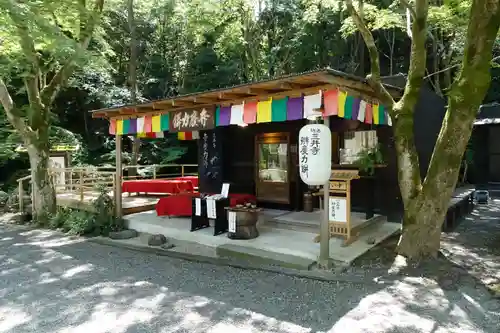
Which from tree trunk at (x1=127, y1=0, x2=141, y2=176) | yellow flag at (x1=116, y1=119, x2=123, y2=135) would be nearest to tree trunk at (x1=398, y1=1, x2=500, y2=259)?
yellow flag at (x1=116, y1=119, x2=123, y2=135)

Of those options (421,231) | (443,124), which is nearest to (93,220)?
(421,231)

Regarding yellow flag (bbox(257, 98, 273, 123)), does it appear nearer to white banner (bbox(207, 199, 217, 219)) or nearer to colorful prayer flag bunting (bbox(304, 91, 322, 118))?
colorful prayer flag bunting (bbox(304, 91, 322, 118))

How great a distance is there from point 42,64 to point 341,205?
9147mm

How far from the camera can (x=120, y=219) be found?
28.3 ft

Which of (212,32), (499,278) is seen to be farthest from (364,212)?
(212,32)

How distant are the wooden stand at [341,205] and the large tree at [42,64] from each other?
19.9ft

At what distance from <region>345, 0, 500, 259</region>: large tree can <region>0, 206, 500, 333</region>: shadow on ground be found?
0.67 meters

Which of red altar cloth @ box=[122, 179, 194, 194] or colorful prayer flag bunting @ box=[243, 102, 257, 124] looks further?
red altar cloth @ box=[122, 179, 194, 194]

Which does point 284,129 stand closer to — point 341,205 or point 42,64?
point 341,205

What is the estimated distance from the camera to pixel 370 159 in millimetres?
7570

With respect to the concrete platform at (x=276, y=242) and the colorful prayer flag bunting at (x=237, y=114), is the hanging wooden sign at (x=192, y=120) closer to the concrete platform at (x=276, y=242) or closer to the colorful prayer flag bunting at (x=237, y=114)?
the colorful prayer flag bunting at (x=237, y=114)

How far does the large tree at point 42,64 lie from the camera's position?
7826mm

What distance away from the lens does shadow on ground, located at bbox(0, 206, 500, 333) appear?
3.69 m

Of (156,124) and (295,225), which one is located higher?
(156,124)
